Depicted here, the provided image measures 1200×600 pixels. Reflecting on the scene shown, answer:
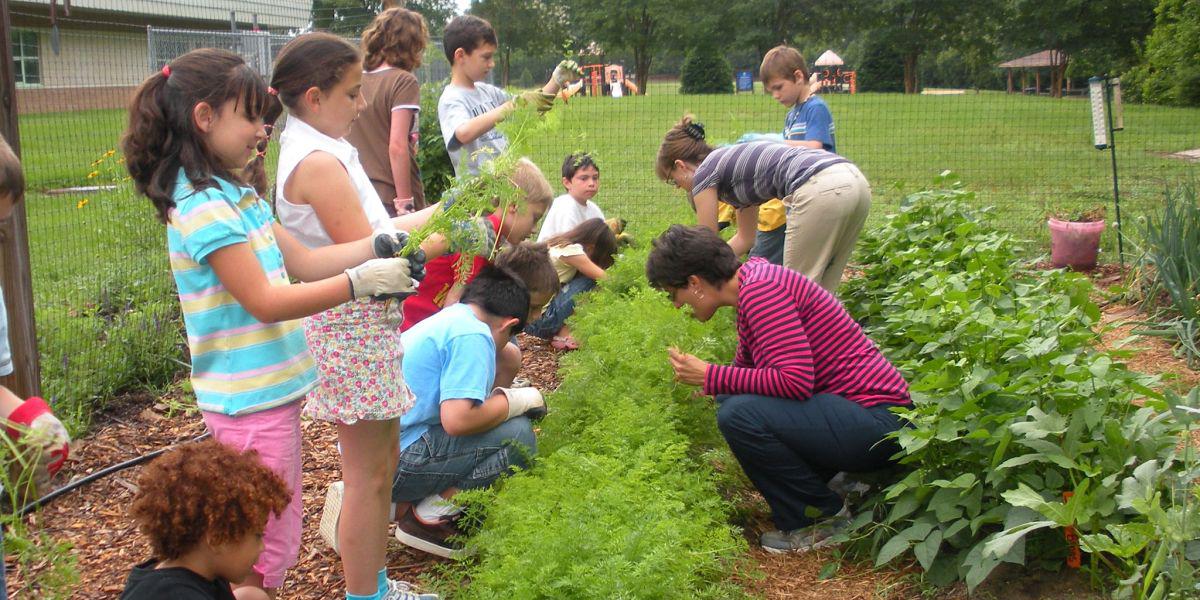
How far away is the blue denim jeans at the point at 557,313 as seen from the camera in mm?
6184

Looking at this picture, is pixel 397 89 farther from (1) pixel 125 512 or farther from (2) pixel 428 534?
(2) pixel 428 534

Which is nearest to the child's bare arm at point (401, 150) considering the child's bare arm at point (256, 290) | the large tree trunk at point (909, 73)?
the child's bare arm at point (256, 290)

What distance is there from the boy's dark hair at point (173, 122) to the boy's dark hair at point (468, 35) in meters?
2.71

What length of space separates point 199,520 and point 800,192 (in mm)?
3338

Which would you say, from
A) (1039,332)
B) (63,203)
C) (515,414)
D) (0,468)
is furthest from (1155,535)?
(63,203)

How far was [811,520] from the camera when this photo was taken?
3510 millimetres

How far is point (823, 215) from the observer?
4.71 metres

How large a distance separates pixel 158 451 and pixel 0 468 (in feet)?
8.91

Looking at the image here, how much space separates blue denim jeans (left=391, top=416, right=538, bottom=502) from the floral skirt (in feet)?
2.26

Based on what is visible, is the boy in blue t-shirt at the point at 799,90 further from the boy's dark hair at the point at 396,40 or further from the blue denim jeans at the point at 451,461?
the blue denim jeans at the point at 451,461

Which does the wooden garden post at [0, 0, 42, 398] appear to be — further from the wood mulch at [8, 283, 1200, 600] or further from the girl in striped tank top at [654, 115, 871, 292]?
the girl in striped tank top at [654, 115, 871, 292]

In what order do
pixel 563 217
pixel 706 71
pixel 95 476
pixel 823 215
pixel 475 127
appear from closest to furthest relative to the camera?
pixel 95 476 → pixel 475 127 → pixel 823 215 → pixel 563 217 → pixel 706 71

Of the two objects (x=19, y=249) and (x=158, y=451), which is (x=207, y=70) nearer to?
(x=19, y=249)

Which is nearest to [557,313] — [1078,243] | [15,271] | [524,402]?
[524,402]
